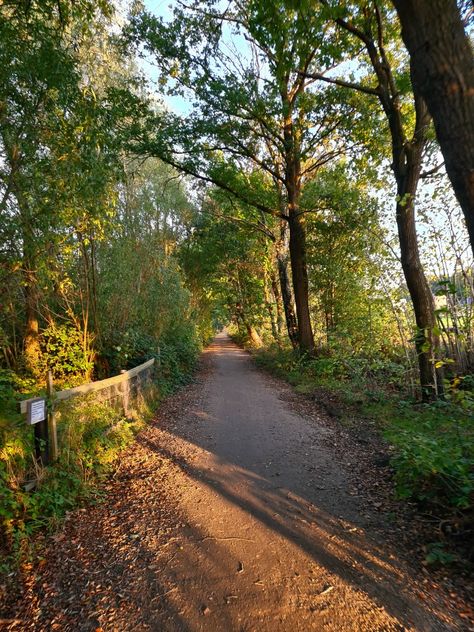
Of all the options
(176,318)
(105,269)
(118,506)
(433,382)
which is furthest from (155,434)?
(176,318)

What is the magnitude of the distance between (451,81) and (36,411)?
5.00 meters

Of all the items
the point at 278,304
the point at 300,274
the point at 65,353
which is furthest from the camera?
the point at 278,304

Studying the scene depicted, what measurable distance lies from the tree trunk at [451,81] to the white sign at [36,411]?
14.7 feet

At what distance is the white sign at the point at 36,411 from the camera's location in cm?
366

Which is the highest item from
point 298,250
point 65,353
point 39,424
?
point 298,250

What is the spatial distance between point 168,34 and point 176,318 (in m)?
8.72

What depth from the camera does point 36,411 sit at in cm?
374

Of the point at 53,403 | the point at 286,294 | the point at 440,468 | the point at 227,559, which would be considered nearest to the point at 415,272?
the point at 440,468

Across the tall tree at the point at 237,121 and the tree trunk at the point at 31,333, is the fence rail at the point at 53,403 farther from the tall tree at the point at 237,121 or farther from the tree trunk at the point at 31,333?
the tall tree at the point at 237,121

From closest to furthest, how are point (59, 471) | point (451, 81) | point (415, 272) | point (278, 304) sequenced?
point (451, 81) < point (59, 471) < point (415, 272) < point (278, 304)

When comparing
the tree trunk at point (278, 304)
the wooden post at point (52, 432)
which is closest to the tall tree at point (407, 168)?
the wooden post at point (52, 432)

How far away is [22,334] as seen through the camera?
6.85 m

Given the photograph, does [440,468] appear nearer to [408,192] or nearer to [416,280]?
[416,280]

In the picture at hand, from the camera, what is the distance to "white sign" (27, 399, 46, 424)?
12.0ft
